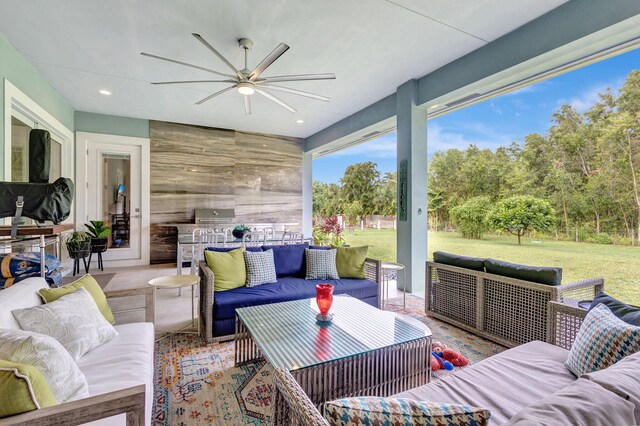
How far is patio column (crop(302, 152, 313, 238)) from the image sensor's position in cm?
748

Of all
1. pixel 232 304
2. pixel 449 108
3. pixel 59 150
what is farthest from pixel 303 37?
pixel 59 150

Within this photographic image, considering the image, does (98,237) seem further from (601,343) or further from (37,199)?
(601,343)

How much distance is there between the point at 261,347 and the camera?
1.67 metres

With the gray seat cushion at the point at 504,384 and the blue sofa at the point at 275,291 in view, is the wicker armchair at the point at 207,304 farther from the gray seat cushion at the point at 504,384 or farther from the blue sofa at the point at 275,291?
the gray seat cushion at the point at 504,384

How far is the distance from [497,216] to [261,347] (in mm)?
3426

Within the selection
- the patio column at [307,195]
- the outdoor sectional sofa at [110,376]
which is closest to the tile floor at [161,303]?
the outdoor sectional sofa at [110,376]

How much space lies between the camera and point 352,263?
3352 millimetres

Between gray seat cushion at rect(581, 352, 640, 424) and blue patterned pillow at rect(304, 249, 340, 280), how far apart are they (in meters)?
2.48

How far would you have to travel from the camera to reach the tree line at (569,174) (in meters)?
2.68

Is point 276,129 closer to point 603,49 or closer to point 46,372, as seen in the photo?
point 603,49

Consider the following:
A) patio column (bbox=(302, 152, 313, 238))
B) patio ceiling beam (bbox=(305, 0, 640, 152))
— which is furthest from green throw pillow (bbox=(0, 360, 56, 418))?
patio column (bbox=(302, 152, 313, 238))

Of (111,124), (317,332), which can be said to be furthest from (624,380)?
(111,124)

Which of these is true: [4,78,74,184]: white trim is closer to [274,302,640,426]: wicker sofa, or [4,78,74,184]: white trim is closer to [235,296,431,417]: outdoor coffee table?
[235,296,431,417]: outdoor coffee table

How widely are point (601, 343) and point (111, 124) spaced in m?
7.02
